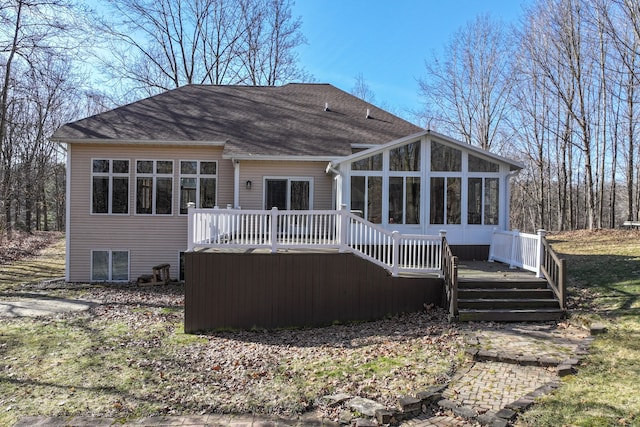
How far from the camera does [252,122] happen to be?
48.8 feet

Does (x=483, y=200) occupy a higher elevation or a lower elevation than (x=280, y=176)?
lower

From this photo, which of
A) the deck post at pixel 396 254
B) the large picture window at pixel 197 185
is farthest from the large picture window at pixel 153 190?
the deck post at pixel 396 254

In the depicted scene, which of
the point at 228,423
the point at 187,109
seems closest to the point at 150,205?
the point at 187,109

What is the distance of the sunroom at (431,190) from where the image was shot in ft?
37.7

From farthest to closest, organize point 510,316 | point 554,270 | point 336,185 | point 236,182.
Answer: point 236,182, point 336,185, point 554,270, point 510,316

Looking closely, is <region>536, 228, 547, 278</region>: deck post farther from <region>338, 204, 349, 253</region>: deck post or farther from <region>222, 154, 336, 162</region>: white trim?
<region>222, 154, 336, 162</region>: white trim

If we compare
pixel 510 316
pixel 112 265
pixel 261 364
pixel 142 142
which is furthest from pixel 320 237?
pixel 112 265

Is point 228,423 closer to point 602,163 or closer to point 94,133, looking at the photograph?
point 94,133

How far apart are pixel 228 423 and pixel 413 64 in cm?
3045

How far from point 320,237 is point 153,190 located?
7.05 meters

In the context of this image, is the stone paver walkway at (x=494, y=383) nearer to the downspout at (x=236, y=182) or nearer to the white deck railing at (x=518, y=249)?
the white deck railing at (x=518, y=249)

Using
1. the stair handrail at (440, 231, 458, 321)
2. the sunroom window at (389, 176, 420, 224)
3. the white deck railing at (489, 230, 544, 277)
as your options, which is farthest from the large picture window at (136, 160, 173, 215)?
the white deck railing at (489, 230, 544, 277)

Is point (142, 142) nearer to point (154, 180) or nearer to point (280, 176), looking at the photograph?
point (154, 180)

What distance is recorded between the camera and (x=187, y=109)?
15.4 meters
